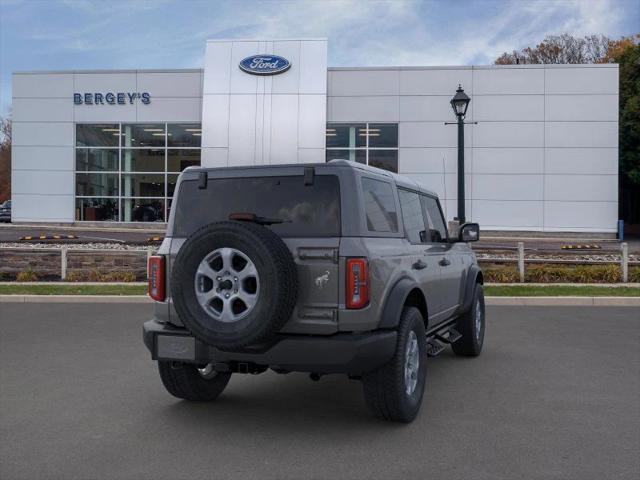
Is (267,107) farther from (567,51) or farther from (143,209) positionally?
(567,51)

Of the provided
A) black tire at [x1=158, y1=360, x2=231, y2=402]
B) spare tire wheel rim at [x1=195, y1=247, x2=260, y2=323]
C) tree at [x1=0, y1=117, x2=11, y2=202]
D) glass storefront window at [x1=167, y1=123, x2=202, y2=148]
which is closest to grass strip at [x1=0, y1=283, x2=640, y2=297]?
black tire at [x1=158, y1=360, x2=231, y2=402]

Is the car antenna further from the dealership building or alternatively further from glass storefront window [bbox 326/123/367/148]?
glass storefront window [bbox 326/123/367/148]

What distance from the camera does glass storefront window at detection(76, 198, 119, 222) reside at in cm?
3478

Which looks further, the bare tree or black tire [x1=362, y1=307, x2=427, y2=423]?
the bare tree

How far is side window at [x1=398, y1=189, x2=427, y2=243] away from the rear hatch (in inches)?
40.8

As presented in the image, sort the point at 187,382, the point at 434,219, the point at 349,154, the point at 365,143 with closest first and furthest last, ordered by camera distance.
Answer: the point at 187,382 → the point at 434,219 → the point at 365,143 → the point at 349,154

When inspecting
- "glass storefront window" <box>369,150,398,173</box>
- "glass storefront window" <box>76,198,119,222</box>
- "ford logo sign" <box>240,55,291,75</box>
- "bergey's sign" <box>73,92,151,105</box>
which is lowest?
"glass storefront window" <box>76,198,119,222</box>

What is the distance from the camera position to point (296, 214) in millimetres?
4781

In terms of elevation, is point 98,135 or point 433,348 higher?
point 98,135

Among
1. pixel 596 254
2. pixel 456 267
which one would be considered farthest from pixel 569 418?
pixel 596 254

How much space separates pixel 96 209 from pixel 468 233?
31068mm

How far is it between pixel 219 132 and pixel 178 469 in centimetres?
2926

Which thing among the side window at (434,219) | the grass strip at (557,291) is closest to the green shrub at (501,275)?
the grass strip at (557,291)

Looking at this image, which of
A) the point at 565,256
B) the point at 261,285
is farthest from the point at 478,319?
the point at 565,256
